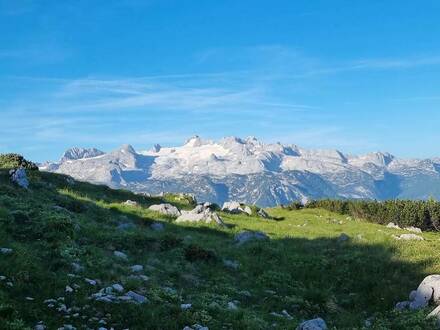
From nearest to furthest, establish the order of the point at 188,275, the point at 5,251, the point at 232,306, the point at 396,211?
the point at 5,251
the point at 232,306
the point at 188,275
the point at 396,211

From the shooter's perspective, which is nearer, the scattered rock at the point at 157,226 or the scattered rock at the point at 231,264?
the scattered rock at the point at 231,264

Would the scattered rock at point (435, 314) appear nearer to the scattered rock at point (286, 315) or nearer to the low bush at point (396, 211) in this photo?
the scattered rock at point (286, 315)

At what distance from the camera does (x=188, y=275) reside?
19719mm

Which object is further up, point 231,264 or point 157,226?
point 157,226

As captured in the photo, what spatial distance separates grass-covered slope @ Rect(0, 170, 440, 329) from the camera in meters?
13.1

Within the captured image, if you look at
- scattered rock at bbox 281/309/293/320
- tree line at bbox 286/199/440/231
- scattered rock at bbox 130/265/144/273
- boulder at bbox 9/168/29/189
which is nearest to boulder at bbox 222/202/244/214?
tree line at bbox 286/199/440/231

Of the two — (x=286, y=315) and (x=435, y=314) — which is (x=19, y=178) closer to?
(x=286, y=315)

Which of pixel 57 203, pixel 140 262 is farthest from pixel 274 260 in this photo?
Answer: pixel 57 203

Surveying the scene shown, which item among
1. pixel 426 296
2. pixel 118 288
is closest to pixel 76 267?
pixel 118 288

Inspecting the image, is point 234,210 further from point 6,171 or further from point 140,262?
point 140,262

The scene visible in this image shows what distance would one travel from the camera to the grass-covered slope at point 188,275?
13.1 metres

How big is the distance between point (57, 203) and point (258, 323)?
64.0 feet

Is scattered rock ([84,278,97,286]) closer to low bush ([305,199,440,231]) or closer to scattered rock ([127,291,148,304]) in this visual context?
scattered rock ([127,291,148,304])

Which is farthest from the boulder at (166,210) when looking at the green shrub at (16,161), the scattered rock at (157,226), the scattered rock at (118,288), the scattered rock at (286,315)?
the scattered rock at (118,288)
